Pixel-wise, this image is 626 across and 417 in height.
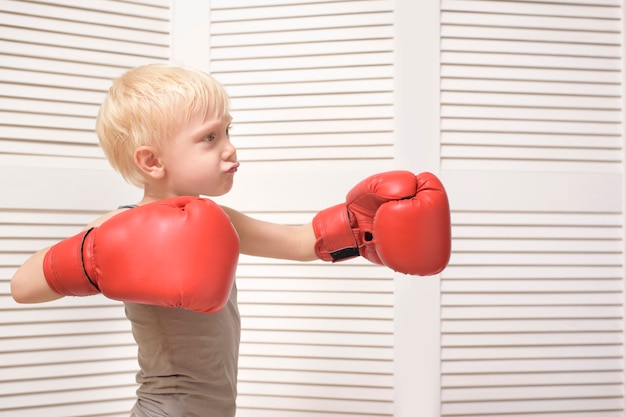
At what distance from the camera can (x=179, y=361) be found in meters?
1.10

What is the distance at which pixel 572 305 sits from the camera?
5.83 feet

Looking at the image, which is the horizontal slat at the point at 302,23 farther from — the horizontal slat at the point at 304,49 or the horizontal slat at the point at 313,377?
the horizontal slat at the point at 313,377

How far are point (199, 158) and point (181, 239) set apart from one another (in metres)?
0.25

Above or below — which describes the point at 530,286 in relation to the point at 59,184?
below

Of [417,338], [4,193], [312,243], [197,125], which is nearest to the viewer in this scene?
[197,125]

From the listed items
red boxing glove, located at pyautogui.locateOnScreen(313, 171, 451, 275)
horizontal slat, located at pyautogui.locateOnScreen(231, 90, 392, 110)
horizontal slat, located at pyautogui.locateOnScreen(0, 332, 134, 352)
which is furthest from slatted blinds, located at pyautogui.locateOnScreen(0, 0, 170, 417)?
red boxing glove, located at pyautogui.locateOnScreen(313, 171, 451, 275)

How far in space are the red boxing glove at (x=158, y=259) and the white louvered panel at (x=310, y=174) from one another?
2.80ft

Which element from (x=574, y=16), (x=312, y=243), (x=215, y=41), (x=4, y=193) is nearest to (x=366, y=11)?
(x=215, y=41)

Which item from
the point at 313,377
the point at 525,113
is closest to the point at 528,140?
the point at 525,113

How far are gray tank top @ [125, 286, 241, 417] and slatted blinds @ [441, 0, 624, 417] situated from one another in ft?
2.67

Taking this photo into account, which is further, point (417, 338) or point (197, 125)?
point (417, 338)

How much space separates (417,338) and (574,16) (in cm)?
102

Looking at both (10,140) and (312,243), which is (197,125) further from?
(10,140)

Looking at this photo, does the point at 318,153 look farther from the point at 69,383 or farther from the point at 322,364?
the point at 69,383
